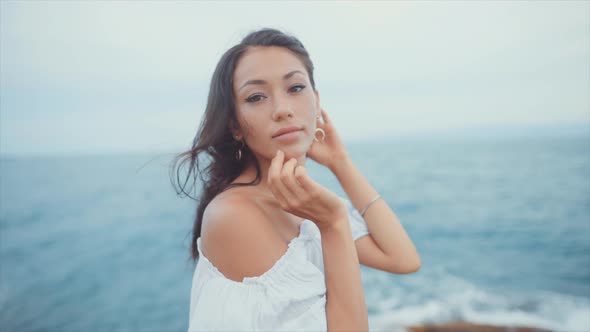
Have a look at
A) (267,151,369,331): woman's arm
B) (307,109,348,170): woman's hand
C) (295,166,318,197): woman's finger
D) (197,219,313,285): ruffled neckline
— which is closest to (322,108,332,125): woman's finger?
(307,109,348,170): woman's hand

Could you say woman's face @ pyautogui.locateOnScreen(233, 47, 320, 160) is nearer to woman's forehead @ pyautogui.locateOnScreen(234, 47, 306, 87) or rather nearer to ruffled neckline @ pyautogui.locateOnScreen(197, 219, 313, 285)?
woman's forehead @ pyautogui.locateOnScreen(234, 47, 306, 87)

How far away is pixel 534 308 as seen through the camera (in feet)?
22.1

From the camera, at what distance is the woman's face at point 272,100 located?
173 cm

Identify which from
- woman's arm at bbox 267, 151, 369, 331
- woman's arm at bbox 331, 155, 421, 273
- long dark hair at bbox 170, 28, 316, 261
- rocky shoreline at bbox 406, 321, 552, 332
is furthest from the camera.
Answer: rocky shoreline at bbox 406, 321, 552, 332

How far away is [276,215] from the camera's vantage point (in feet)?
5.96

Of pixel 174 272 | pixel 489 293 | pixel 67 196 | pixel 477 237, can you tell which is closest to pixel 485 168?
pixel 477 237

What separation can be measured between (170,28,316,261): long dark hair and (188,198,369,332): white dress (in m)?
0.54

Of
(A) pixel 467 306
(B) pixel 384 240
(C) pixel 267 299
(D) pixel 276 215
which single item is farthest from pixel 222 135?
(A) pixel 467 306

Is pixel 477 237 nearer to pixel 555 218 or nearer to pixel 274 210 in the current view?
pixel 555 218

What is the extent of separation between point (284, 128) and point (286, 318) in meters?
0.89

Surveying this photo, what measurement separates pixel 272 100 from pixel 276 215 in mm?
606

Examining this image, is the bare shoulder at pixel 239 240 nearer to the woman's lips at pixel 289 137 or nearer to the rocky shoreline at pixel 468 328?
the woman's lips at pixel 289 137

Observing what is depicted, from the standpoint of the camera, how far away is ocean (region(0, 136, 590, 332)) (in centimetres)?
685

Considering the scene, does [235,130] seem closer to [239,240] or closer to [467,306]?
[239,240]
